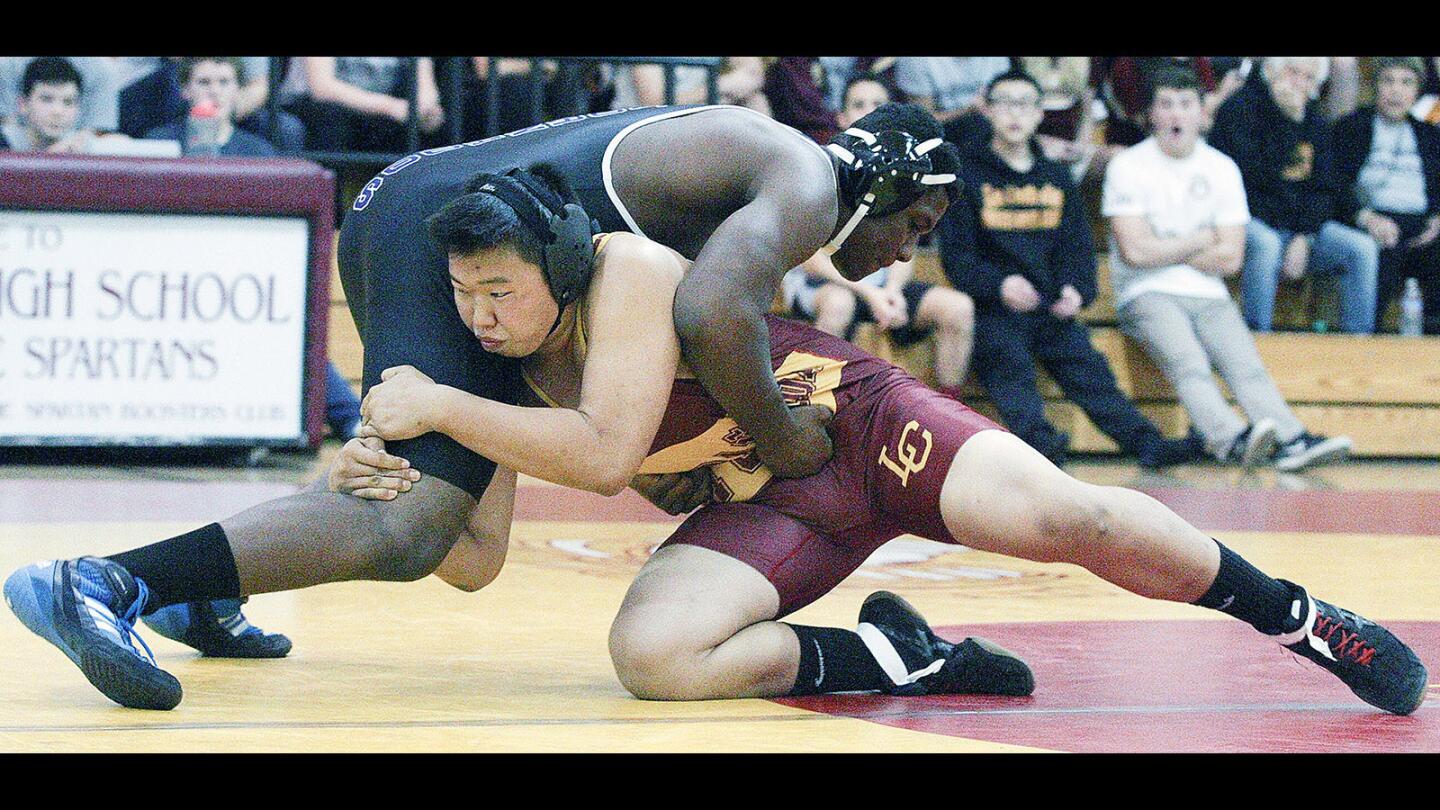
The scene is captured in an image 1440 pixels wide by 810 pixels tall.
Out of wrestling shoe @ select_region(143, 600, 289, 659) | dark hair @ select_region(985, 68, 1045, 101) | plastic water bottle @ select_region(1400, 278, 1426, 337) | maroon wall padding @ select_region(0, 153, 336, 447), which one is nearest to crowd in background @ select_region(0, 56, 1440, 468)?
dark hair @ select_region(985, 68, 1045, 101)

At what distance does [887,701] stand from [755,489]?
42 cm

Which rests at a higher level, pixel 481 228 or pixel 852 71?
pixel 852 71

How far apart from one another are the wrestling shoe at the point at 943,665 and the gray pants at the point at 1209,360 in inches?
178

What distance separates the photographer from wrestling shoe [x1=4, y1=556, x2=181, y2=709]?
8.20ft

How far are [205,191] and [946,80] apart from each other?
322cm

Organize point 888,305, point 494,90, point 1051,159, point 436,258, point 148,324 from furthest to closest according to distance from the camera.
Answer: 1. point 494,90
2. point 1051,159
3. point 888,305
4. point 148,324
5. point 436,258

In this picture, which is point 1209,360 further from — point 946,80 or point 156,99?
point 156,99

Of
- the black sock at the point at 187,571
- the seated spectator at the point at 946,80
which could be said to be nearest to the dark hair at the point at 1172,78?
the seated spectator at the point at 946,80

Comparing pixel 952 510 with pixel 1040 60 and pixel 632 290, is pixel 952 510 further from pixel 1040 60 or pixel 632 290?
pixel 1040 60

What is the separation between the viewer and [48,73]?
678cm

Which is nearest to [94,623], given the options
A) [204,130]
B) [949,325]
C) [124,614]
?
[124,614]

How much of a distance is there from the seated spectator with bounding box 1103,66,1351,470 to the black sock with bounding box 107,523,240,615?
5.17 m

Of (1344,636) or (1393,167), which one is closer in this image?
(1344,636)

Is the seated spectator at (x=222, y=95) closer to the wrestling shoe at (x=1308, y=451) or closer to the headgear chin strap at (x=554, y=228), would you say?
the wrestling shoe at (x=1308, y=451)
